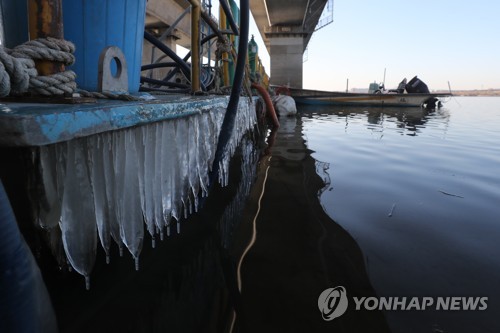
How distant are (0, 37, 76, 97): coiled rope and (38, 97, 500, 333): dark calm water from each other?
0.53 m

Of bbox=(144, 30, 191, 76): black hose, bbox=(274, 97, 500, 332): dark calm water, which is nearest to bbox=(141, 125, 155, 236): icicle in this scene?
bbox=(274, 97, 500, 332): dark calm water

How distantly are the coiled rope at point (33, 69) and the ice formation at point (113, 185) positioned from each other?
0.19 metres

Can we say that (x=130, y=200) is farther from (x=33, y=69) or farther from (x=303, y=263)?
(x=303, y=263)

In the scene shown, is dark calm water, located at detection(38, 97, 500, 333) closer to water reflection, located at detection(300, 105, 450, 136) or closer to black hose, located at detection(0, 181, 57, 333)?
black hose, located at detection(0, 181, 57, 333)

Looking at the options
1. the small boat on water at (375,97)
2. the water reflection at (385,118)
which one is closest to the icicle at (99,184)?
the water reflection at (385,118)

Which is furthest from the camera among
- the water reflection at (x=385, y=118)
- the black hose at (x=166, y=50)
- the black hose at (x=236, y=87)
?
the water reflection at (x=385, y=118)

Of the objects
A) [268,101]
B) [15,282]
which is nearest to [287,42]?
[268,101]

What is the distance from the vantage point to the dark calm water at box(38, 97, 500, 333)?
109 cm

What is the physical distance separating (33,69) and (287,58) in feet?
91.1

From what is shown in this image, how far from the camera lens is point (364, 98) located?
1655 cm

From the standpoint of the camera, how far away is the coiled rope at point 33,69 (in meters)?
0.81

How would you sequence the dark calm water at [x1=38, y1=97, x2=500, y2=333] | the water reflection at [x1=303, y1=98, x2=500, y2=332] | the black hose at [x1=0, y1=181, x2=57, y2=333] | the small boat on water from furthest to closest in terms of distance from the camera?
the small boat on water, the water reflection at [x1=303, y1=98, x2=500, y2=332], the dark calm water at [x1=38, y1=97, x2=500, y2=333], the black hose at [x1=0, y1=181, x2=57, y2=333]

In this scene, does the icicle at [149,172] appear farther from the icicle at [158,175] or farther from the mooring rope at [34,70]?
the mooring rope at [34,70]

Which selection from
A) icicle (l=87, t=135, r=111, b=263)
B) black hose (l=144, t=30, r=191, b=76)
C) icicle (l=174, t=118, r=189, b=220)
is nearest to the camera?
icicle (l=87, t=135, r=111, b=263)
